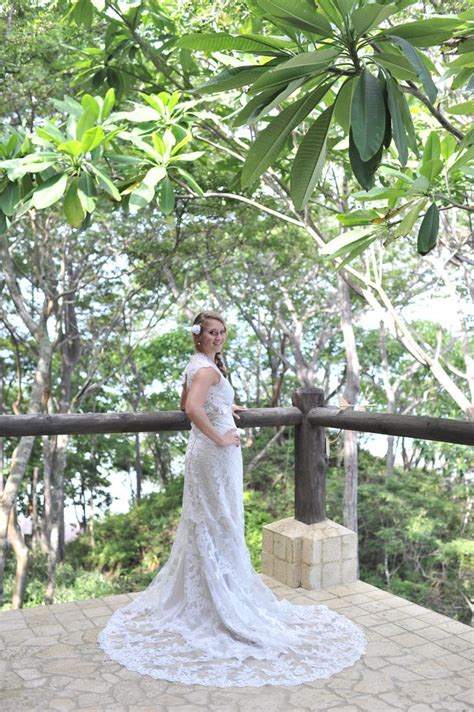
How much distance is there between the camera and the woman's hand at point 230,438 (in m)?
3.08

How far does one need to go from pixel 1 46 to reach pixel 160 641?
19.2 ft

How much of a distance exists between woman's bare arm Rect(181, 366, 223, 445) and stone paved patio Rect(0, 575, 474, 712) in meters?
0.97

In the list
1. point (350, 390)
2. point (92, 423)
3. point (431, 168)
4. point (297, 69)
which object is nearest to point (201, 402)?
point (92, 423)

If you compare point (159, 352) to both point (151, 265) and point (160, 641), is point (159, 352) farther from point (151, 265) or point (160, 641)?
point (160, 641)

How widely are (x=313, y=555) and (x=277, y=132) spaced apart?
2809 millimetres

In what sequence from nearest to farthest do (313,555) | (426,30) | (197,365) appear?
(426,30) < (197,365) < (313,555)

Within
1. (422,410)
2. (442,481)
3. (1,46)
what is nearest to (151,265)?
(1,46)

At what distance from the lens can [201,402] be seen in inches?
119

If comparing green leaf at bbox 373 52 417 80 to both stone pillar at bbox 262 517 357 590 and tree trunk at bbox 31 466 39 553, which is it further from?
tree trunk at bbox 31 466 39 553

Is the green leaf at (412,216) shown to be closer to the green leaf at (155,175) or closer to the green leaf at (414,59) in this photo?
the green leaf at (414,59)

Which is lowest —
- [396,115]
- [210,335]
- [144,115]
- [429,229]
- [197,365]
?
[197,365]

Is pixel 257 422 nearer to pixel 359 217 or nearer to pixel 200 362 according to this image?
pixel 200 362

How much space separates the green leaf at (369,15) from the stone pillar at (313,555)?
2.98 m

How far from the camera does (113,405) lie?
520 inches
